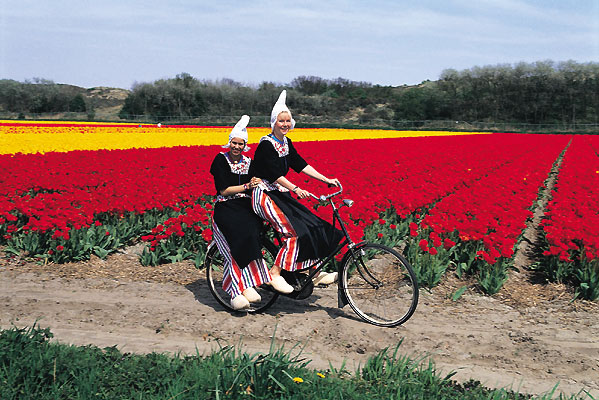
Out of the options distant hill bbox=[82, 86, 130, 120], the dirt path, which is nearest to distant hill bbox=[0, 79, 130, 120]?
distant hill bbox=[82, 86, 130, 120]

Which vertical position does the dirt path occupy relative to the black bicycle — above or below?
below

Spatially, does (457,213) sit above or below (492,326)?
above

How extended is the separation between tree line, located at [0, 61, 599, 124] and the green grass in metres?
79.2

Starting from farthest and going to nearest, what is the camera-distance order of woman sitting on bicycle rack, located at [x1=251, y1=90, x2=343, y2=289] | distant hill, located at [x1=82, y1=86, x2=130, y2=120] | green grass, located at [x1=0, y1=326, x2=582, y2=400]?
distant hill, located at [x1=82, y1=86, x2=130, y2=120]
woman sitting on bicycle rack, located at [x1=251, y1=90, x2=343, y2=289]
green grass, located at [x1=0, y1=326, x2=582, y2=400]

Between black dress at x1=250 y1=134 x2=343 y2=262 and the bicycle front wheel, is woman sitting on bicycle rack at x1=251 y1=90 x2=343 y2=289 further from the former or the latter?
the bicycle front wheel

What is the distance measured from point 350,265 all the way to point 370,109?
89.9m

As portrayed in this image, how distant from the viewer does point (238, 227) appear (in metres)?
4.99

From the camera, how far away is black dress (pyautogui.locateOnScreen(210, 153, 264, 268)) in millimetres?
4977

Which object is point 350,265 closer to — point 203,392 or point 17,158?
point 203,392

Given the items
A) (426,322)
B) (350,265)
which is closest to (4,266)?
(350,265)

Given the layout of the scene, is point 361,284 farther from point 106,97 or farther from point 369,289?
point 106,97

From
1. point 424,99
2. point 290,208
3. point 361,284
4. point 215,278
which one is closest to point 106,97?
point 424,99

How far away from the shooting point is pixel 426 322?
203 inches

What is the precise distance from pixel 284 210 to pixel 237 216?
463 mm
